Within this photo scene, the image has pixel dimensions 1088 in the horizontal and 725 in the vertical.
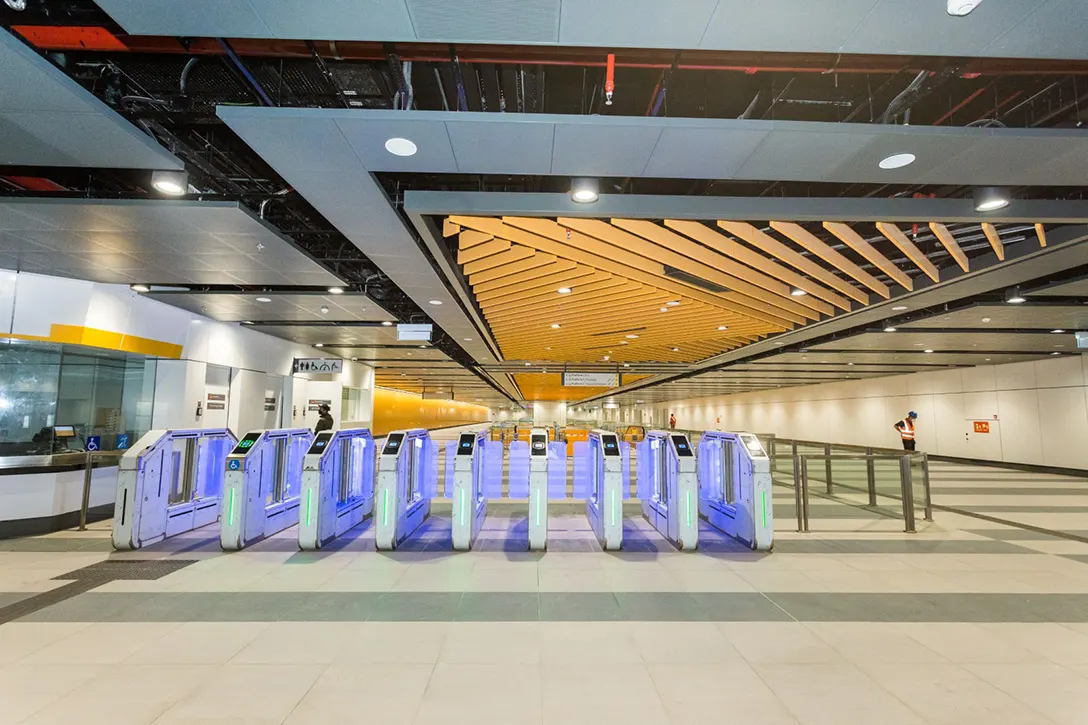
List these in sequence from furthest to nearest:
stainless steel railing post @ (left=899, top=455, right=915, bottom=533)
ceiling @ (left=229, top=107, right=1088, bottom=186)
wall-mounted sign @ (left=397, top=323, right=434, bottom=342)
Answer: wall-mounted sign @ (left=397, top=323, right=434, bottom=342), stainless steel railing post @ (left=899, top=455, right=915, bottom=533), ceiling @ (left=229, top=107, right=1088, bottom=186)

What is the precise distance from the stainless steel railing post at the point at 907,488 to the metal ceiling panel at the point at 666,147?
12.9 feet

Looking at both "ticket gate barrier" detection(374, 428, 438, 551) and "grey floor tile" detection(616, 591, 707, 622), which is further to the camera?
"ticket gate barrier" detection(374, 428, 438, 551)

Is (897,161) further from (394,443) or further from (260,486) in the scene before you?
(260,486)

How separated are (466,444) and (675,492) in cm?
242

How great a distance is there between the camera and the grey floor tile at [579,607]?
364cm

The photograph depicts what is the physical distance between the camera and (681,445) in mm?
5758

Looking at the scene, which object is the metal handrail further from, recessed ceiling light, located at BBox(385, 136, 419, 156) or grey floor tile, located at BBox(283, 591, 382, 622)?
recessed ceiling light, located at BBox(385, 136, 419, 156)

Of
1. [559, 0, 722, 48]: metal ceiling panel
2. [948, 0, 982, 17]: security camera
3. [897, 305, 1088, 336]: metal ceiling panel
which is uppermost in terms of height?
[559, 0, 722, 48]: metal ceiling panel

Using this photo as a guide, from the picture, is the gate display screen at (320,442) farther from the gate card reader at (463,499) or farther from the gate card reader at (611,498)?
the gate card reader at (611,498)

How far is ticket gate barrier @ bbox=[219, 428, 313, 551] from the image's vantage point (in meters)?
5.45

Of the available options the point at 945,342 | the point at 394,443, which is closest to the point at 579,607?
the point at 394,443

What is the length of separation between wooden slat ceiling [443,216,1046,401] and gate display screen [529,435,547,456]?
225cm

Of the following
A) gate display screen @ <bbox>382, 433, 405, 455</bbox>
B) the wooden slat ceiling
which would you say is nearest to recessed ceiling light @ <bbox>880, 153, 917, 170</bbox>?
the wooden slat ceiling

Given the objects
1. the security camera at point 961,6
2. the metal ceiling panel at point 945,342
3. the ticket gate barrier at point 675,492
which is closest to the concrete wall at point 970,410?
the metal ceiling panel at point 945,342
